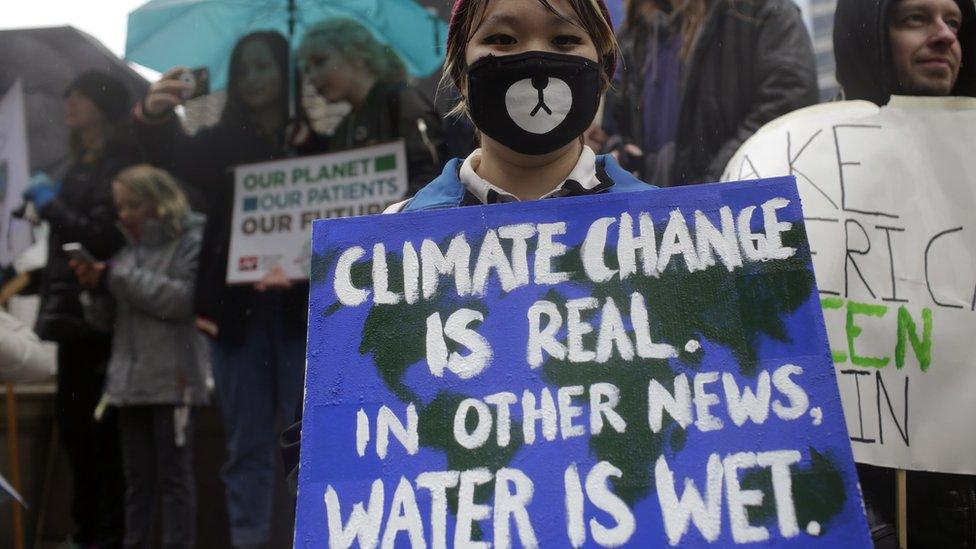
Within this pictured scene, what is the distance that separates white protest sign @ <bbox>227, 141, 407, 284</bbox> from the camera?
3914 mm

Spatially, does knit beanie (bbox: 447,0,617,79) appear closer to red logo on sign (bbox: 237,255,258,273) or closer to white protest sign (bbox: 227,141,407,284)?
white protest sign (bbox: 227,141,407,284)

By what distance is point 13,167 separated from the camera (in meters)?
4.75

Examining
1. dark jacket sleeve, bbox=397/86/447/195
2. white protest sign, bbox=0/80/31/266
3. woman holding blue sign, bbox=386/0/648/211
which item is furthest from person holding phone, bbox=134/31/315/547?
woman holding blue sign, bbox=386/0/648/211

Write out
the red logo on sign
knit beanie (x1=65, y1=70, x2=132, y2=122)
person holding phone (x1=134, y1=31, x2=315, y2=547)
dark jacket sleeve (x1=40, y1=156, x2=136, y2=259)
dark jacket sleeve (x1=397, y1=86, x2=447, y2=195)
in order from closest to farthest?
dark jacket sleeve (x1=397, y1=86, x2=447, y2=195)
person holding phone (x1=134, y1=31, x2=315, y2=547)
the red logo on sign
dark jacket sleeve (x1=40, y1=156, x2=136, y2=259)
knit beanie (x1=65, y1=70, x2=132, y2=122)

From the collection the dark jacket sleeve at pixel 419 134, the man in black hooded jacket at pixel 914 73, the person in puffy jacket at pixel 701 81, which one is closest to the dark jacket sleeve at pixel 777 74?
the person in puffy jacket at pixel 701 81

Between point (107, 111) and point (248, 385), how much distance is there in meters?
1.69

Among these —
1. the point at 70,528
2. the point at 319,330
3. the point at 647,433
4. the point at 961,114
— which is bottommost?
the point at 70,528

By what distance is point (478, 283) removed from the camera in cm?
150

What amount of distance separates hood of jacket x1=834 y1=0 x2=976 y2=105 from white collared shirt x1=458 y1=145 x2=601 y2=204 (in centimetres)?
112

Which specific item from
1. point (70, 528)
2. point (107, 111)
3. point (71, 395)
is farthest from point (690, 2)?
point (70, 528)

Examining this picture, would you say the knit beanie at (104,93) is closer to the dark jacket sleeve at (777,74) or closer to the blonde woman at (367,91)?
the blonde woman at (367,91)

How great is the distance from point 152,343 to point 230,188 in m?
0.78

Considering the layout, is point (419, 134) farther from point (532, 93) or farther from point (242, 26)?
point (532, 93)

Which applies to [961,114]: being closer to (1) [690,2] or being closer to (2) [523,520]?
(1) [690,2]
